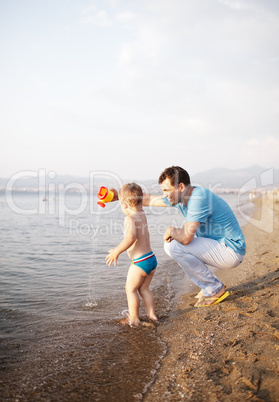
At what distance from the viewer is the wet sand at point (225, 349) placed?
216 centimetres

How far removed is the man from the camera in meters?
3.87

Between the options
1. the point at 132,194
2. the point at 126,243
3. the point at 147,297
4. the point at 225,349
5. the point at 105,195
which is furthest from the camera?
the point at 105,195

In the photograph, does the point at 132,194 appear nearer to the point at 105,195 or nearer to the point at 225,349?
the point at 105,195

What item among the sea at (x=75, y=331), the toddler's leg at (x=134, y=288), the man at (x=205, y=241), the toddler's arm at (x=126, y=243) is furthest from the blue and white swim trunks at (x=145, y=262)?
the sea at (x=75, y=331)

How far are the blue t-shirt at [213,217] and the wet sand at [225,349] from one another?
2.37 feet

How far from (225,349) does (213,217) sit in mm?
1612

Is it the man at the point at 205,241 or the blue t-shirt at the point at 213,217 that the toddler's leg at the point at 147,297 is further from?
the blue t-shirt at the point at 213,217

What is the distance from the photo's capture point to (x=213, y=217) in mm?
3955

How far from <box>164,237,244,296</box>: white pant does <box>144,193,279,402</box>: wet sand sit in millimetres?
283

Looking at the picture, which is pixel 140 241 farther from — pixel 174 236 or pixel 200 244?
pixel 200 244

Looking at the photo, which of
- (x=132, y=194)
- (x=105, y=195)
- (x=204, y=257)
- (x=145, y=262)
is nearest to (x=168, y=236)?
(x=145, y=262)

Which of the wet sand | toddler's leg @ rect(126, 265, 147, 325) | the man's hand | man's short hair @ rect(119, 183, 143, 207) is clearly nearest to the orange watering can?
man's short hair @ rect(119, 183, 143, 207)

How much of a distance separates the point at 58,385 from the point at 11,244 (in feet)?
23.4

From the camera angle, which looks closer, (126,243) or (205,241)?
(126,243)
